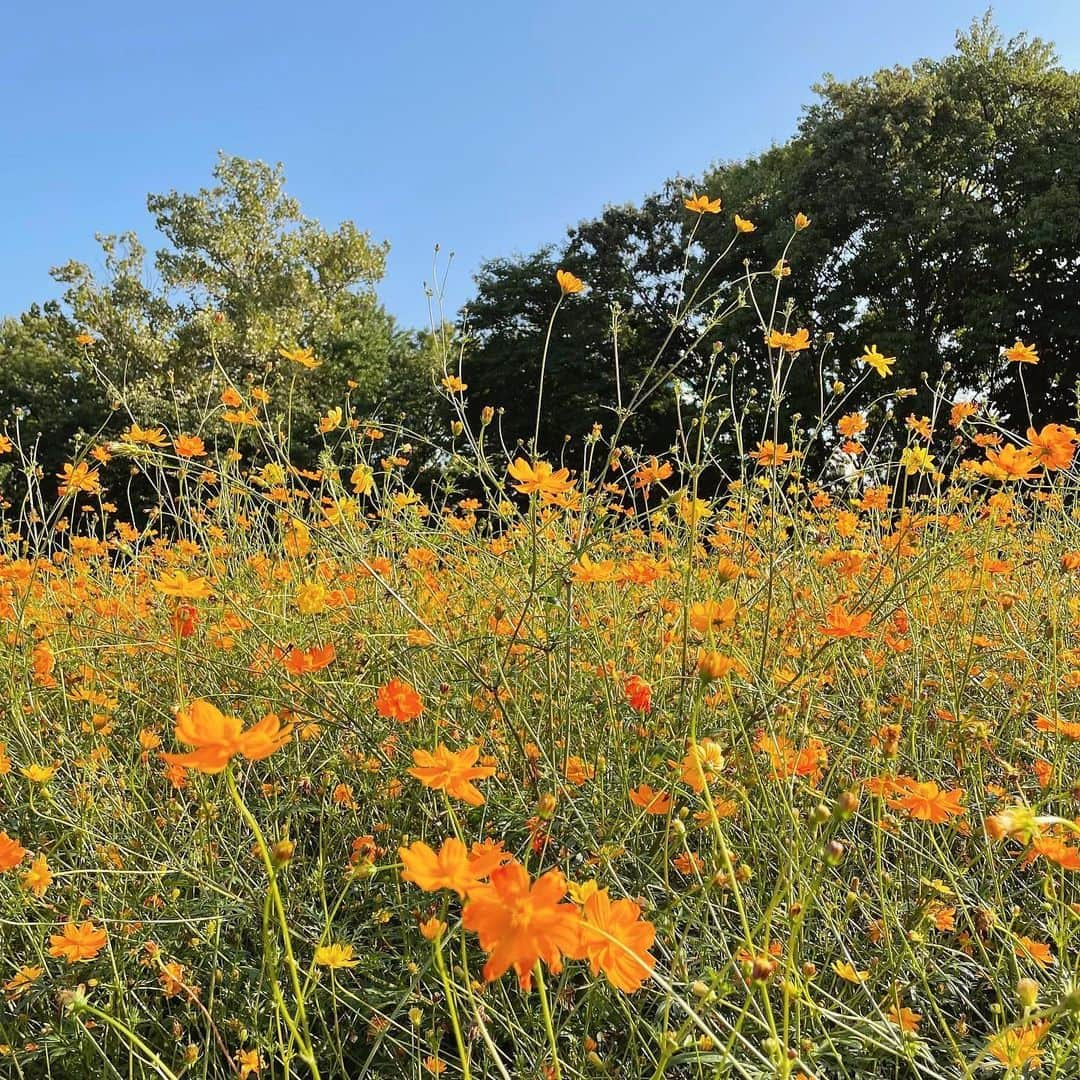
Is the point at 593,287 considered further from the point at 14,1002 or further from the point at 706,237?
the point at 14,1002

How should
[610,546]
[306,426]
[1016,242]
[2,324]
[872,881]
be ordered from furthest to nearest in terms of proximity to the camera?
[2,324] → [306,426] → [1016,242] → [610,546] → [872,881]

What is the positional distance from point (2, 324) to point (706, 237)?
14489 mm

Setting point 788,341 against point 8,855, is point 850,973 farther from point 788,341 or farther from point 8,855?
point 788,341

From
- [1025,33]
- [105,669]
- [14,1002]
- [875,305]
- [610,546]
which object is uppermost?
[1025,33]

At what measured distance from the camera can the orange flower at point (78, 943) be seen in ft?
2.72

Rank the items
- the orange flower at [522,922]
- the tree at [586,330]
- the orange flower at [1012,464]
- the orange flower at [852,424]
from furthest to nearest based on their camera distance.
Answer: the tree at [586,330], the orange flower at [852,424], the orange flower at [1012,464], the orange flower at [522,922]

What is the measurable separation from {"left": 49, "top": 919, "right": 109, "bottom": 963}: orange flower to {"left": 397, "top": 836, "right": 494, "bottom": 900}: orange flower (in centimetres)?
49

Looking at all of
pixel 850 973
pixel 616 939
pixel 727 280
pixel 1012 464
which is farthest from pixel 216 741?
pixel 727 280

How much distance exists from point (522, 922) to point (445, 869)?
98mm

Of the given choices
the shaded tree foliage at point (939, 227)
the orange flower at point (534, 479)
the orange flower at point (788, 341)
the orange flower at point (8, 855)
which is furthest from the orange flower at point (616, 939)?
the shaded tree foliage at point (939, 227)

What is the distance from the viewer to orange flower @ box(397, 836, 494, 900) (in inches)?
20.6

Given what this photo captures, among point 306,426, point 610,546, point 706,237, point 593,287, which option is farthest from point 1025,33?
point 610,546

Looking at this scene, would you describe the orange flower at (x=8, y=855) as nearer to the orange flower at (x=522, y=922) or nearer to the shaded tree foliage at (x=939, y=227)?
the orange flower at (x=522, y=922)

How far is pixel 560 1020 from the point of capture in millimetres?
954
